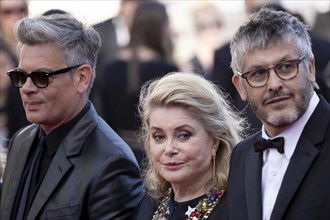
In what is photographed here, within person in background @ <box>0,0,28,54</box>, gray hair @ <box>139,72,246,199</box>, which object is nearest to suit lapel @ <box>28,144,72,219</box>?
gray hair @ <box>139,72,246,199</box>

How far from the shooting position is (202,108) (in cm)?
560

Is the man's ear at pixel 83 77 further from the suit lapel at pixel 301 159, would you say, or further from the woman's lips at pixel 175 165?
the suit lapel at pixel 301 159

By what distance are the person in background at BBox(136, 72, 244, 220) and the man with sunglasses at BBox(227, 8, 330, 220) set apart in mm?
386

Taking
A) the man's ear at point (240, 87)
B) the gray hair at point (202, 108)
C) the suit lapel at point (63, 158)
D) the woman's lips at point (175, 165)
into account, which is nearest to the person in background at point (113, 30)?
the suit lapel at point (63, 158)

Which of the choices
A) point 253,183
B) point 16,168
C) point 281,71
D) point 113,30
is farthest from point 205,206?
point 113,30

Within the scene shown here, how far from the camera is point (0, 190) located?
6.95 metres

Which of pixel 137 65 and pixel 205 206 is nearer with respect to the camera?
pixel 205 206

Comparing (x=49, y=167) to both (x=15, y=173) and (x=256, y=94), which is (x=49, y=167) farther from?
(x=256, y=94)

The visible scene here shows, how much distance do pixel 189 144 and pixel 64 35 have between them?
3.62 feet

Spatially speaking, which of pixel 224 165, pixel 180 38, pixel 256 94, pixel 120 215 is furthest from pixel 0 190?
pixel 180 38

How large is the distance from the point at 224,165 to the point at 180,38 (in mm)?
8539

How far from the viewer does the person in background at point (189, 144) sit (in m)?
5.55

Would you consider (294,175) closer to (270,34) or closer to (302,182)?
(302,182)

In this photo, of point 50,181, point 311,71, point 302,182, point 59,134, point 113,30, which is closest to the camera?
point 302,182
